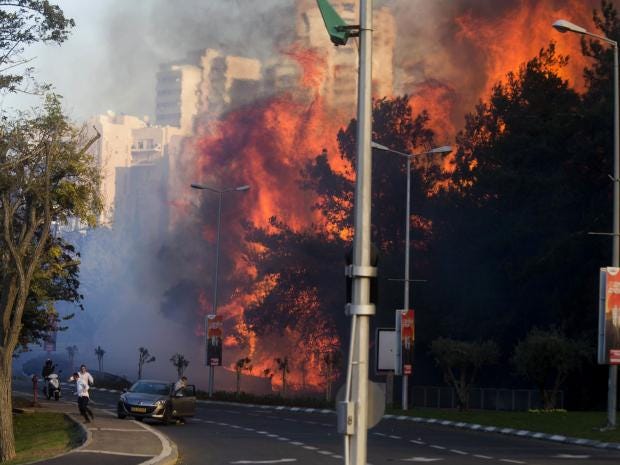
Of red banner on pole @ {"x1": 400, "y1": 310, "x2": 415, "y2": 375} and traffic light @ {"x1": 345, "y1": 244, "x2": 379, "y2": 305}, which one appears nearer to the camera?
traffic light @ {"x1": 345, "y1": 244, "x2": 379, "y2": 305}

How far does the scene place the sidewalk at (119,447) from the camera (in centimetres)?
2453

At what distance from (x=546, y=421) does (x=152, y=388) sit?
45.0 ft

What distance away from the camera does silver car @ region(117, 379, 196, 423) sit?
137ft

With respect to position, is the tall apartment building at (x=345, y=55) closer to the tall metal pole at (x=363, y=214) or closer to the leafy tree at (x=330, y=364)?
the leafy tree at (x=330, y=364)

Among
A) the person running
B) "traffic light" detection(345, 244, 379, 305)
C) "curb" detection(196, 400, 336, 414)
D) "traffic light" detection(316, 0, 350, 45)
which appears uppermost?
"traffic light" detection(316, 0, 350, 45)

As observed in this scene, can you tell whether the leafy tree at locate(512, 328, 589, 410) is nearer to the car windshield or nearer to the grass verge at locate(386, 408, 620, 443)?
the grass verge at locate(386, 408, 620, 443)

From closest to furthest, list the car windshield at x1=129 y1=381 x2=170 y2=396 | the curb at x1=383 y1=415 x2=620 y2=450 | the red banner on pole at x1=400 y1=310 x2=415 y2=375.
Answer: the curb at x1=383 y1=415 x2=620 y2=450, the car windshield at x1=129 y1=381 x2=170 y2=396, the red banner on pole at x1=400 y1=310 x2=415 y2=375

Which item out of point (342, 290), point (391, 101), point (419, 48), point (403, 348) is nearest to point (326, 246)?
point (342, 290)

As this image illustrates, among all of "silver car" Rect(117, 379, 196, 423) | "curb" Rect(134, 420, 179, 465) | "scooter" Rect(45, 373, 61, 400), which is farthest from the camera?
"scooter" Rect(45, 373, 61, 400)

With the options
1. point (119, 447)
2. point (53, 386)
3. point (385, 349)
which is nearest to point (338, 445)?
point (119, 447)

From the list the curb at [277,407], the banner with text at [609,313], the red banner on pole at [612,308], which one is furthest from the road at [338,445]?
the curb at [277,407]

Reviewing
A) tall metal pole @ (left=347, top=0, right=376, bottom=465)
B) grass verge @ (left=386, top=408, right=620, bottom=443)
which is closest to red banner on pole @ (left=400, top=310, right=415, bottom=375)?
grass verge @ (left=386, top=408, right=620, bottom=443)

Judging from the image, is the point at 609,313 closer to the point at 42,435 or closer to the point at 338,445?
the point at 338,445

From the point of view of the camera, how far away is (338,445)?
1215 inches
